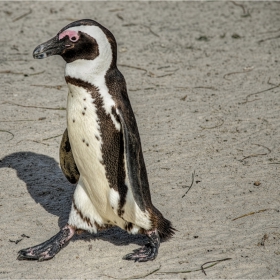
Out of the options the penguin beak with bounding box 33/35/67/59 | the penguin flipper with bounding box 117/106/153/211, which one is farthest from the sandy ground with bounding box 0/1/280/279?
the penguin beak with bounding box 33/35/67/59

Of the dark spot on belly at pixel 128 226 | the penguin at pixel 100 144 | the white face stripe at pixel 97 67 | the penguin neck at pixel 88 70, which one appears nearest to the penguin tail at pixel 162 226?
the penguin at pixel 100 144

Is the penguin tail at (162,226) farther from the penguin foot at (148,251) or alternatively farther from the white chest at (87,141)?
the white chest at (87,141)

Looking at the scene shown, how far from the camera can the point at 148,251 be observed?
3.72 metres

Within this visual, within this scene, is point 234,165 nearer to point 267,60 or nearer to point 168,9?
point 267,60

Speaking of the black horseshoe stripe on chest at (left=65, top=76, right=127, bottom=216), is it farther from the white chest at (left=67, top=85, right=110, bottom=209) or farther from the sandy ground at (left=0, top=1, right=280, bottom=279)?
the sandy ground at (left=0, top=1, right=280, bottom=279)

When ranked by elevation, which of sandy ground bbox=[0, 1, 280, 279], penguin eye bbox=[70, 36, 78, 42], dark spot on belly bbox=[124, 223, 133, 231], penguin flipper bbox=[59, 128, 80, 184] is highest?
penguin eye bbox=[70, 36, 78, 42]

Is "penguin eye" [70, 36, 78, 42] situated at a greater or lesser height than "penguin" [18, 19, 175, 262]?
greater

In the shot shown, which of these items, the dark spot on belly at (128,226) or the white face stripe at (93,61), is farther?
the dark spot on belly at (128,226)

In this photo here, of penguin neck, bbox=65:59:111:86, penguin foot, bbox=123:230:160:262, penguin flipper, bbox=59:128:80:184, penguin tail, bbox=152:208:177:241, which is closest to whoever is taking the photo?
penguin neck, bbox=65:59:111:86

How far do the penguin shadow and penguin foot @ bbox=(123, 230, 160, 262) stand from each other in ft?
0.58

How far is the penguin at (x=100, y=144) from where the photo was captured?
11.4 ft

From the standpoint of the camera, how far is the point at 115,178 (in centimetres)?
363

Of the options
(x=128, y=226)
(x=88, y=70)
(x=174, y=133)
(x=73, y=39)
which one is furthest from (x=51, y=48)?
(x=174, y=133)

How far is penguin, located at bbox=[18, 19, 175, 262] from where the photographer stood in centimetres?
347
